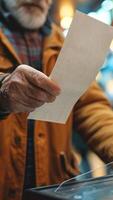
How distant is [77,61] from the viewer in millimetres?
772

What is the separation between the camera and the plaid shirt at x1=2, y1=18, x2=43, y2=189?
1.19 m

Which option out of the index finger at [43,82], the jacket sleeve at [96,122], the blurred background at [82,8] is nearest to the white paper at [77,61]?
the index finger at [43,82]

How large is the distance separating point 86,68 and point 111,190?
251mm

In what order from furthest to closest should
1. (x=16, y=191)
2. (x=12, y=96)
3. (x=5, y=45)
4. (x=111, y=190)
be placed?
(x=5, y=45) → (x=16, y=191) → (x=12, y=96) → (x=111, y=190)

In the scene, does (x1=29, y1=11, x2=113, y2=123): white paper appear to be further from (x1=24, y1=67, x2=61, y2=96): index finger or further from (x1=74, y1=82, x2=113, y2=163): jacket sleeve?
(x1=74, y1=82, x2=113, y2=163): jacket sleeve

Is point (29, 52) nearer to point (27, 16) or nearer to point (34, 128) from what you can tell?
point (27, 16)

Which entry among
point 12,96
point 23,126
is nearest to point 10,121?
point 23,126

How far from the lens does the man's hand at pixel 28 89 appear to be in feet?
2.41

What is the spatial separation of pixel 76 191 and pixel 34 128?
0.55 m

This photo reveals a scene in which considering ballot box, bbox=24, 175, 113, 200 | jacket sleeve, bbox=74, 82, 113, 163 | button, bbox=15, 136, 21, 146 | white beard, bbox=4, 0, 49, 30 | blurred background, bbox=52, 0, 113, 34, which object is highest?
ballot box, bbox=24, 175, 113, 200

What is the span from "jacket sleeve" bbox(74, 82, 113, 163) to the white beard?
30 cm

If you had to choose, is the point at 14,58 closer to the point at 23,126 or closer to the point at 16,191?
the point at 23,126

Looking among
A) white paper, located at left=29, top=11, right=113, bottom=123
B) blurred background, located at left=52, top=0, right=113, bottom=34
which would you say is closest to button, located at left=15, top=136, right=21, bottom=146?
white paper, located at left=29, top=11, right=113, bottom=123

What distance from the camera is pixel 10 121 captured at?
3.87 ft
